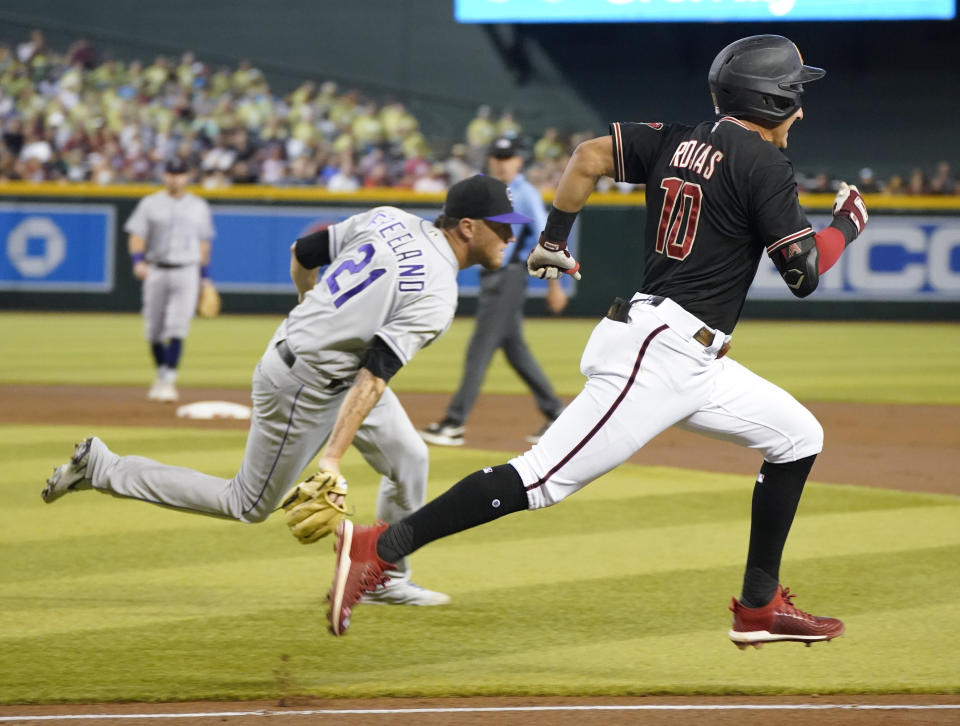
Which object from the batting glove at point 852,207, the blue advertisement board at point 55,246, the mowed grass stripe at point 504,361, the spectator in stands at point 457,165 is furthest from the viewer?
the spectator in stands at point 457,165

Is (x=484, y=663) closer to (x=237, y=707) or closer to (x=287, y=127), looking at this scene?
(x=237, y=707)

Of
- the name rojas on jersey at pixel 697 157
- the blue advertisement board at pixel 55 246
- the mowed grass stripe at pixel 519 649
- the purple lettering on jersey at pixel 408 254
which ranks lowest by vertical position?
the blue advertisement board at pixel 55 246

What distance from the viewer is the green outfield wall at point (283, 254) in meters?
20.8

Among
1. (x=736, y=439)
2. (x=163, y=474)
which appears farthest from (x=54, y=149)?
(x=736, y=439)

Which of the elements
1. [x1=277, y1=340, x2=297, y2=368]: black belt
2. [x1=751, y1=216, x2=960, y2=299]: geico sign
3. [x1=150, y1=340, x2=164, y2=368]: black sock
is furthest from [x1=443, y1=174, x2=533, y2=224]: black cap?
[x1=751, y1=216, x2=960, y2=299]: geico sign

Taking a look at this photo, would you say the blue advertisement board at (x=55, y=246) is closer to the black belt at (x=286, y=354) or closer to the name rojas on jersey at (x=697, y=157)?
the black belt at (x=286, y=354)

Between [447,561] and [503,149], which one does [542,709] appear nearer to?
[447,561]

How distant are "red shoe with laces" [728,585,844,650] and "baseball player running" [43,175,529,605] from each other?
115cm

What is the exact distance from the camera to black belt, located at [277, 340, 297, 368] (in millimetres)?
4695

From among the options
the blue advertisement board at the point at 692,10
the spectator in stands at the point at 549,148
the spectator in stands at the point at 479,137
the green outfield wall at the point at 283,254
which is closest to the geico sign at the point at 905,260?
the green outfield wall at the point at 283,254

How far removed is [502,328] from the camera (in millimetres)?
9461

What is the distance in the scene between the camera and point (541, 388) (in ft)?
31.3

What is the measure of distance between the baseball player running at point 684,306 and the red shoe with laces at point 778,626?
51cm

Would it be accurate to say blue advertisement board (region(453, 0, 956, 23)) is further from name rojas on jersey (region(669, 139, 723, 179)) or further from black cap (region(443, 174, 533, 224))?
name rojas on jersey (region(669, 139, 723, 179))
